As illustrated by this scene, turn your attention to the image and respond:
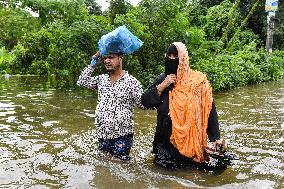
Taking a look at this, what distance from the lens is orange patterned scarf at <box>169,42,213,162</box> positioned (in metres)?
4.57

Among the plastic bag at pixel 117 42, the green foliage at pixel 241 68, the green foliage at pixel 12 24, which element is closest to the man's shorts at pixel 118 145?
the plastic bag at pixel 117 42

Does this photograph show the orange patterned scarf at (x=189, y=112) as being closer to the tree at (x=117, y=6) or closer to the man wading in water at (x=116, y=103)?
the man wading in water at (x=116, y=103)

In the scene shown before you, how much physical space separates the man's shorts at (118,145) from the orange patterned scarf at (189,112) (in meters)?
0.53

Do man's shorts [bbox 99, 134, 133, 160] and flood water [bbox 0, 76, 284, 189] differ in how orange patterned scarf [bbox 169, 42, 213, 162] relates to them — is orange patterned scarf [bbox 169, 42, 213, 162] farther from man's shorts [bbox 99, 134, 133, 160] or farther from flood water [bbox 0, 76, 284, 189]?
man's shorts [bbox 99, 134, 133, 160]

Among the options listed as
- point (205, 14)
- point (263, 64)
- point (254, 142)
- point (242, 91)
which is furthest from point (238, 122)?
point (205, 14)

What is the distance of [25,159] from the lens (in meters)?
5.27

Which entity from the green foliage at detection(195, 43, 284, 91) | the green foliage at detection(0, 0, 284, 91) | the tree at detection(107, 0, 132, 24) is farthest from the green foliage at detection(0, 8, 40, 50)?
the green foliage at detection(195, 43, 284, 91)

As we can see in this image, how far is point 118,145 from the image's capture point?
15.8 ft

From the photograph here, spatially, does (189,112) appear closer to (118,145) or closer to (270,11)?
(118,145)

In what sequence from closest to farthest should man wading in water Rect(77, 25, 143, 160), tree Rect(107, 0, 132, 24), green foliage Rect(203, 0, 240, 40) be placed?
man wading in water Rect(77, 25, 143, 160) → tree Rect(107, 0, 132, 24) → green foliage Rect(203, 0, 240, 40)

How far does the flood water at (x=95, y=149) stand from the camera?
14.6 feet

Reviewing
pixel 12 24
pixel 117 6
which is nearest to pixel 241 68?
pixel 117 6

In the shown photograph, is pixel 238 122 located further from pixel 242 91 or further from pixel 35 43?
pixel 35 43

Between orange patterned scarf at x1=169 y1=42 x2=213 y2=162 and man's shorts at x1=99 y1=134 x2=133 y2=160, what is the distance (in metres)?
0.53
